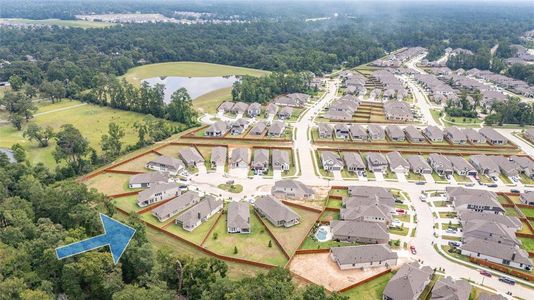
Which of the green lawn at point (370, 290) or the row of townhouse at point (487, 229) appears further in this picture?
the row of townhouse at point (487, 229)

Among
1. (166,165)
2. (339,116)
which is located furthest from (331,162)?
(339,116)

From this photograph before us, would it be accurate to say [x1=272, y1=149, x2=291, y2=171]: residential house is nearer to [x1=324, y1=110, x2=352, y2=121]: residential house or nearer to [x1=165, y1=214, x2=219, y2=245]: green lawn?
[x1=165, y1=214, x2=219, y2=245]: green lawn

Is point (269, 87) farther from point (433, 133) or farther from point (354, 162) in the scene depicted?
point (354, 162)

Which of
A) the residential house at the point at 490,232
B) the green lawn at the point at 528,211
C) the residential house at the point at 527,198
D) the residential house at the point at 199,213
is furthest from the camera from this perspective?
the residential house at the point at 527,198

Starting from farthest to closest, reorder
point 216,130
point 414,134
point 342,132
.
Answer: point 342,132 → point 216,130 → point 414,134

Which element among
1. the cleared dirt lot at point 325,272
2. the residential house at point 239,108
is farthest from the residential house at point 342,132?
the cleared dirt lot at point 325,272

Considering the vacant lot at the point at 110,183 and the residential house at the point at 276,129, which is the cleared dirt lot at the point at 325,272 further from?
the residential house at the point at 276,129

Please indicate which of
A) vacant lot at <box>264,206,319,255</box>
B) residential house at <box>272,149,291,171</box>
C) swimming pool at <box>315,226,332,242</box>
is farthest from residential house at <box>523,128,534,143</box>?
swimming pool at <box>315,226,332,242</box>
